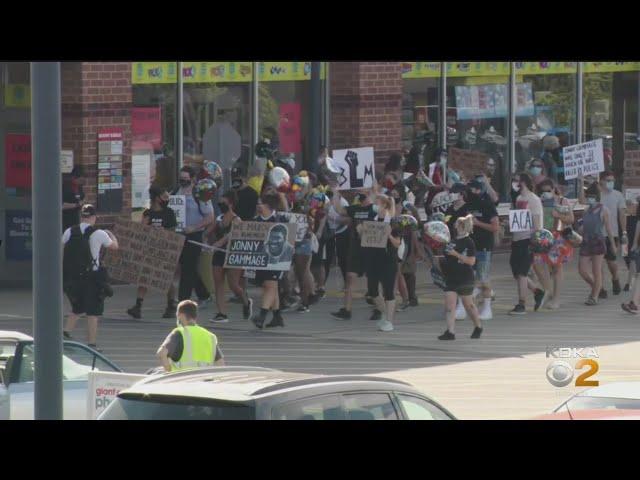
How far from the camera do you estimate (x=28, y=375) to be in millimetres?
10219

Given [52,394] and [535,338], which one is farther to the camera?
[535,338]

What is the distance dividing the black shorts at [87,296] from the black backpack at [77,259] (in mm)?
72

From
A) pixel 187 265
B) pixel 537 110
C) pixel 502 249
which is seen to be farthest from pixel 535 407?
pixel 537 110

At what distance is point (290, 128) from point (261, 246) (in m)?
6.62

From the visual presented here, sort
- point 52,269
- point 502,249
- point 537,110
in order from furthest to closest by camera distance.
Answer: point 537,110
point 502,249
point 52,269

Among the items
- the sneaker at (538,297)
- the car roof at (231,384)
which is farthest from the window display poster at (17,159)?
the car roof at (231,384)

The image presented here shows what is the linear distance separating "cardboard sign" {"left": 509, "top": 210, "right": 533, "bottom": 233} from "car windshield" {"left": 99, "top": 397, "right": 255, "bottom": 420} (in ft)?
38.1

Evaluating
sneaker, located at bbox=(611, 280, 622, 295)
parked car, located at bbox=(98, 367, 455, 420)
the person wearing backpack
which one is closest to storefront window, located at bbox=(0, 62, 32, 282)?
the person wearing backpack

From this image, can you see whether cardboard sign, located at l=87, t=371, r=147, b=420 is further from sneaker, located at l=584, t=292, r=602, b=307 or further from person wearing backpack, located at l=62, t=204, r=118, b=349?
sneaker, located at l=584, t=292, r=602, b=307

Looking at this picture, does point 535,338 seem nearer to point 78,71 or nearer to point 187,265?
point 187,265

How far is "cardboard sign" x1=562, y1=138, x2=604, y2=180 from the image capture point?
2170 centimetres

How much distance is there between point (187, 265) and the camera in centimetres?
1725
